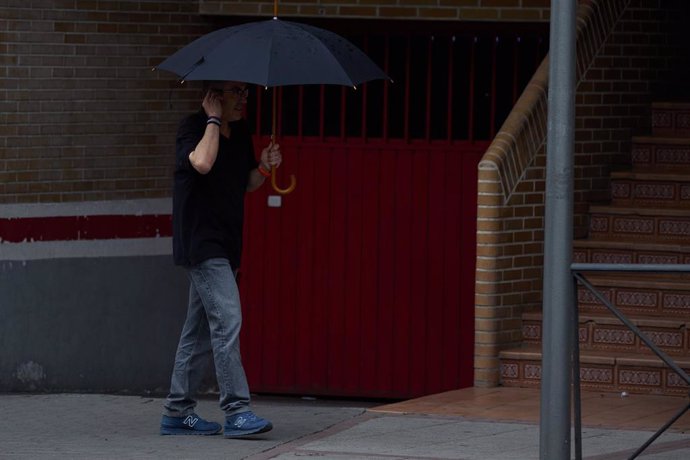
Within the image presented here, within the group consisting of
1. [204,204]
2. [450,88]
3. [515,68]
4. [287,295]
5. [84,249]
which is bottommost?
[287,295]

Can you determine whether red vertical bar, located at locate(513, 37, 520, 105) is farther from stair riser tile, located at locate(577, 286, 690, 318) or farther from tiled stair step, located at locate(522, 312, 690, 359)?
tiled stair step, located at locate(522, 312, 690, 359)

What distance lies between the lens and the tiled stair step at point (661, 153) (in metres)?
10.9

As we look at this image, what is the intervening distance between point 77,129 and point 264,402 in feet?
7.63

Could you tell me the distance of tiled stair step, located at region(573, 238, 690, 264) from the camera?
10102 mm

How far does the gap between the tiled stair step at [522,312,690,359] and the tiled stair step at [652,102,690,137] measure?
6.46 feet

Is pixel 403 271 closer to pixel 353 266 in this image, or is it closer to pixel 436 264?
pixel 436 264

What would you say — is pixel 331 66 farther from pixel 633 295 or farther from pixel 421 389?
pixel 421 389

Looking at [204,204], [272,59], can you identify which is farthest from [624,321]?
[204,204]

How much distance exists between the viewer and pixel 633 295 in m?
9.88

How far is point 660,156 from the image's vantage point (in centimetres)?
1095

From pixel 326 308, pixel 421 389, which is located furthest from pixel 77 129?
pixel 421 389

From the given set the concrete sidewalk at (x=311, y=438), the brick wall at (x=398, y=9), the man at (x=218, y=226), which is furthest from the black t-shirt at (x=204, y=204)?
the brick wall at (x=398, y=9)

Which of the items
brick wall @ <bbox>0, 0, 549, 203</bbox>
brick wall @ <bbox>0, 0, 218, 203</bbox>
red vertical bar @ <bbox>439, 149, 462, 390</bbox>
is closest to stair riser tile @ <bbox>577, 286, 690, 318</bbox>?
red vertical bar @ <bbox>439, 149, 462, 390</bbox>

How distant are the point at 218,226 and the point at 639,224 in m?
3.64
